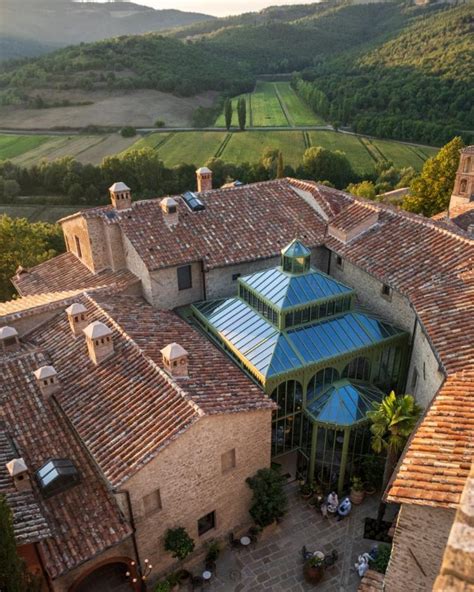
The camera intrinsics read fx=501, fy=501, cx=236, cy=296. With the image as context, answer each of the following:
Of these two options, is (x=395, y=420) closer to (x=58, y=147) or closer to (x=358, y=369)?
(x=358, y=369)

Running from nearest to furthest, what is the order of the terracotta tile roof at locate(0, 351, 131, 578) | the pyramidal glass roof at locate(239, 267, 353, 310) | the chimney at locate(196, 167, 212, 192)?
the terracotta tile roof at locate(0, 351, 131, 578) → the pyramidal glass roof at locate(239, 267, 353, 310) → the chimney at locate(196, 167, 212, 192)

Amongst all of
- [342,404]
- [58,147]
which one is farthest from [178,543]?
[58,147]

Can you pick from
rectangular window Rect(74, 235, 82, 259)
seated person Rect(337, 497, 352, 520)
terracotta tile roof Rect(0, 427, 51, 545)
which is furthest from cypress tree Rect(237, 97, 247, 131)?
terracotta tile roof Rect(0, 427, 51, 545)

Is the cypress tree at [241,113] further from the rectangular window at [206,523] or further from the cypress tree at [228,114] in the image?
the rectangular window at [206,523]

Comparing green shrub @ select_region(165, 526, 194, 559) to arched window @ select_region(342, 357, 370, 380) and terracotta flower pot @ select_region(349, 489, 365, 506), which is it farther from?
arched window @ select_region(342, 357, 370, 380)

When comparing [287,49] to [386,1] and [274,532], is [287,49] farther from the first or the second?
[274,532]
